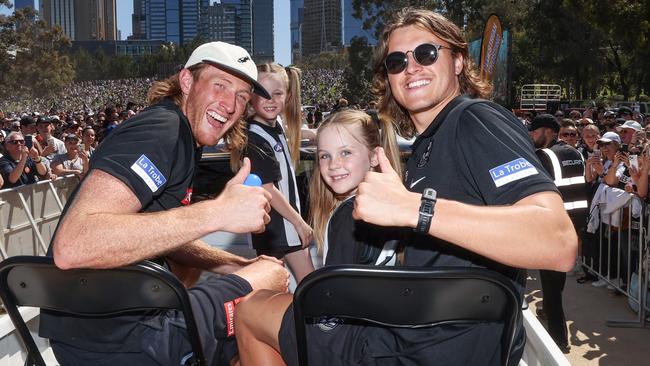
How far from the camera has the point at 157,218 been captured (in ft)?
7.22

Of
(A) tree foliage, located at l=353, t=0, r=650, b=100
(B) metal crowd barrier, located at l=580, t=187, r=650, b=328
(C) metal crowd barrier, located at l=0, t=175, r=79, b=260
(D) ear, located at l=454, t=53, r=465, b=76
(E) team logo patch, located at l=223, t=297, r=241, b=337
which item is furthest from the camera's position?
(A) tree foliage, located at l=353, t=0, r=650, b=100

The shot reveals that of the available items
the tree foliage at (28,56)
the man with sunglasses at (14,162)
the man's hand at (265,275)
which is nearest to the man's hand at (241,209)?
the man's hand at (265,275)

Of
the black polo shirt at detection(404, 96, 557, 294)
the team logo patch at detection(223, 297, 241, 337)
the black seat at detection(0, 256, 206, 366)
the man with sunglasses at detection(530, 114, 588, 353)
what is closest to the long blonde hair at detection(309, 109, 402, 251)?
the team logo patch at detection(223, 297, 241, 337)

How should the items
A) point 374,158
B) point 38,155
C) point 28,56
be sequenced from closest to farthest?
point 374,158 < point 38,155 < point 28,56

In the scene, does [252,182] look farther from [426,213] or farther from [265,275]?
[426,213]

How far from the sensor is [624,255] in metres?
7.65

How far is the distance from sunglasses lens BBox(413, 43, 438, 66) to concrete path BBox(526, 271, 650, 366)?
430 centimetres

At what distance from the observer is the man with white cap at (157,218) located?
2.15 m

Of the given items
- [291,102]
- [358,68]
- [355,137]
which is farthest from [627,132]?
[358,68]

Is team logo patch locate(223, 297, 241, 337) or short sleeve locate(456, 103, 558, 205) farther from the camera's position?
team logo patch locate(223, 297, 241, 337)

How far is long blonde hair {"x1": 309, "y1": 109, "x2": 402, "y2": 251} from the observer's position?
3041 mm

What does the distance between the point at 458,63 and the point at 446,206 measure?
2.84 feet

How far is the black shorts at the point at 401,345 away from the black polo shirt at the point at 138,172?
0.59m

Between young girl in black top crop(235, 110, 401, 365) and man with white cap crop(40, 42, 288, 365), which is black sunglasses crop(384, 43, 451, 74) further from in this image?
man with white cap crop(40, 42, 288, 365)
